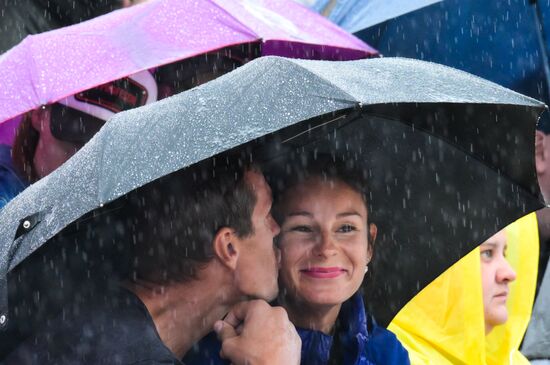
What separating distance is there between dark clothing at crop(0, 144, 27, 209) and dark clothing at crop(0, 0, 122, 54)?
170cm

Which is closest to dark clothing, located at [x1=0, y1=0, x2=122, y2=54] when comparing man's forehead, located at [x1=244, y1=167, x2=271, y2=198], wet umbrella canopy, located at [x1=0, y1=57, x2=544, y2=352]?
wet umbrella canopy, located at [x1=0, y1=57, x2=544, y2=352]

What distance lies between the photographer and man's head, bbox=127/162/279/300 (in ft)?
10.5

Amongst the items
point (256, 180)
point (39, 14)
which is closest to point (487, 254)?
point (256, 180)

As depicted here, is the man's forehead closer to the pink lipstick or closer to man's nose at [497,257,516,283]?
the pink lipstick

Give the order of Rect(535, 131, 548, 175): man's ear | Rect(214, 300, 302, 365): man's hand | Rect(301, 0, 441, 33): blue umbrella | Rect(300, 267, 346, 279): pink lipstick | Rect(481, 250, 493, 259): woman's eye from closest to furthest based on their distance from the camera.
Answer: Rect(214, 300, 302, 365): man's hand, Rect(300, 267, 346, 279): pink lipstick, Rect(481, 250, 493, 259): woman's eye, Rect(301, 0, 441, 33): blue umbrella, Rect(535, 131, 548, 175): man's ear

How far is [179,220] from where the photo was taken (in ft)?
10.5

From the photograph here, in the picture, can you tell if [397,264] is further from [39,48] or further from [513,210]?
[39,48]

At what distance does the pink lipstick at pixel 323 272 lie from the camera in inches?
139

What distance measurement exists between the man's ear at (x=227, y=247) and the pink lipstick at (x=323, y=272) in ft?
1.09

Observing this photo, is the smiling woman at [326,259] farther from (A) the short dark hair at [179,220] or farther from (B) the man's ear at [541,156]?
(B) the man's ear at [541,156]

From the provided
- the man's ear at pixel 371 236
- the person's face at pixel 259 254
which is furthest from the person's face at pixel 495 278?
the person's face at pixel 259 254

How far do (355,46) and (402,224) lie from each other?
1438mm

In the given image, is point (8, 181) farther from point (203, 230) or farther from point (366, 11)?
point (366, 11)

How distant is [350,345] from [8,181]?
1.57 meters
